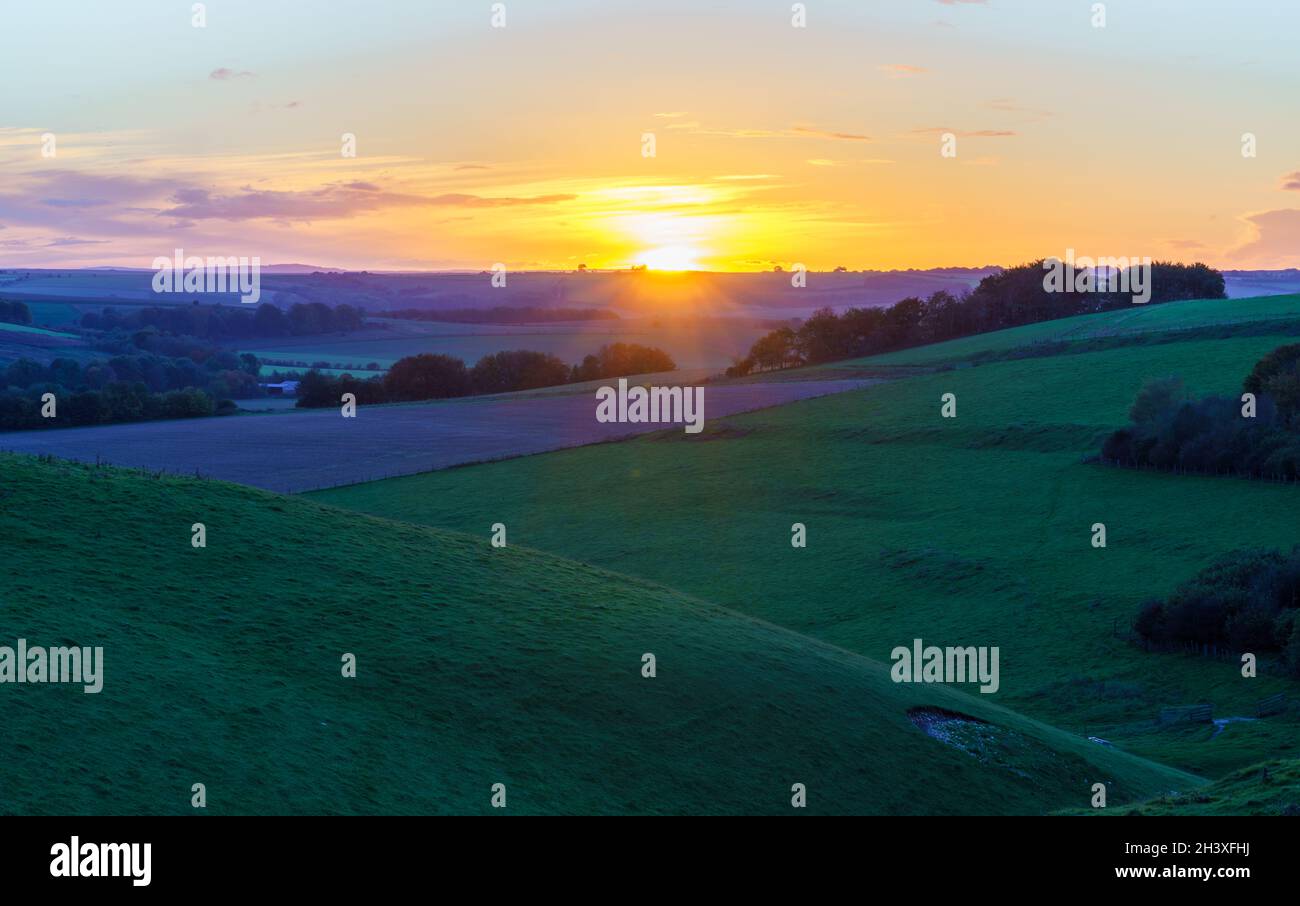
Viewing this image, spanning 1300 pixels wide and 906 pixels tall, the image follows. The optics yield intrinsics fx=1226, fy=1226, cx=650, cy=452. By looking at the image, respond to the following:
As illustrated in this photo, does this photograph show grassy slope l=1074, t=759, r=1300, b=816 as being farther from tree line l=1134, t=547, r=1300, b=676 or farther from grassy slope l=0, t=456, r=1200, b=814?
tree line l=1134, t=547, r=1300, b=676

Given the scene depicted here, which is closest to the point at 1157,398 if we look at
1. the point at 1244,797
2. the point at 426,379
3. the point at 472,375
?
the point at 1244,797

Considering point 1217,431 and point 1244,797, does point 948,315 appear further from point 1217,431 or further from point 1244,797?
point 1244,797

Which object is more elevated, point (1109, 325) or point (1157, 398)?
point (1109, 325)

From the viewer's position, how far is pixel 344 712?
23562 mm

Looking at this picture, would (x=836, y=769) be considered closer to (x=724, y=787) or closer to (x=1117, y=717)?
(x=724, y=787)

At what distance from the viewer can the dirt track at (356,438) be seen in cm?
8681

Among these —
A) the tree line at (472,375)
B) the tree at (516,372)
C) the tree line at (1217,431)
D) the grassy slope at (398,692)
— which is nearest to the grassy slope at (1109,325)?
the tree line at (472,375)

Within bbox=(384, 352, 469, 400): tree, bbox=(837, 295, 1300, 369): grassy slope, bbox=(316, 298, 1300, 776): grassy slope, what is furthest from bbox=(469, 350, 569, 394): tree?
bbox=(316, 298, 1300, 776): grassy slope

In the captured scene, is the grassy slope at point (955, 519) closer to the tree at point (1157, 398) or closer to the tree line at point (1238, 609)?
the tree line at point (1238, 609)

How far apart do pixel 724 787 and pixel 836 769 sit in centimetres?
317

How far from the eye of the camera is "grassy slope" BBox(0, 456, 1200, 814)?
66.9ft

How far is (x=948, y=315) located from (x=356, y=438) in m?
82.6

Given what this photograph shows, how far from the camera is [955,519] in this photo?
72.9m
